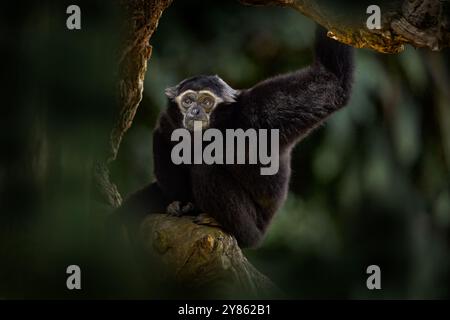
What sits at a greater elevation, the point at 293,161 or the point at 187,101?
the point at 187,101

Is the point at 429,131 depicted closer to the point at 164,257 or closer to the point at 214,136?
the point at 214,136

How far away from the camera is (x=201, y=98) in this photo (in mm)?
4504

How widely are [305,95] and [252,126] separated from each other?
1.50ft

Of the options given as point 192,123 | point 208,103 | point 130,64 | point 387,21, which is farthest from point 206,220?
point 387,21

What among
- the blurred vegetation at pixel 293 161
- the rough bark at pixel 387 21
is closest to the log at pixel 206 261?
the blurred vegetation at pixel 293 161

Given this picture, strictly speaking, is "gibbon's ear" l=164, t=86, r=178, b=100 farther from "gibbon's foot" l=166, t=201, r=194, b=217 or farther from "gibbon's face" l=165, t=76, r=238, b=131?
"gibbon's foot" l=166, t=201, r=194, b=217

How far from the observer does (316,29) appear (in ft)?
12.6

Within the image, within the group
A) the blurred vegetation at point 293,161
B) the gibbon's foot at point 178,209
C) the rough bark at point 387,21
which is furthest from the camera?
the gibbon's foot at point 178,209

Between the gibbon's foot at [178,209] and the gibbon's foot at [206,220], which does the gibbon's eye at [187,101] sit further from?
the gibbon's foot at [206,220]

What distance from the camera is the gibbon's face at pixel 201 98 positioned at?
4.42m

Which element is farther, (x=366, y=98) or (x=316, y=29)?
(x=366, y=98)

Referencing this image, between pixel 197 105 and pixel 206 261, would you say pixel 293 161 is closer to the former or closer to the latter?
pixel 197 105
